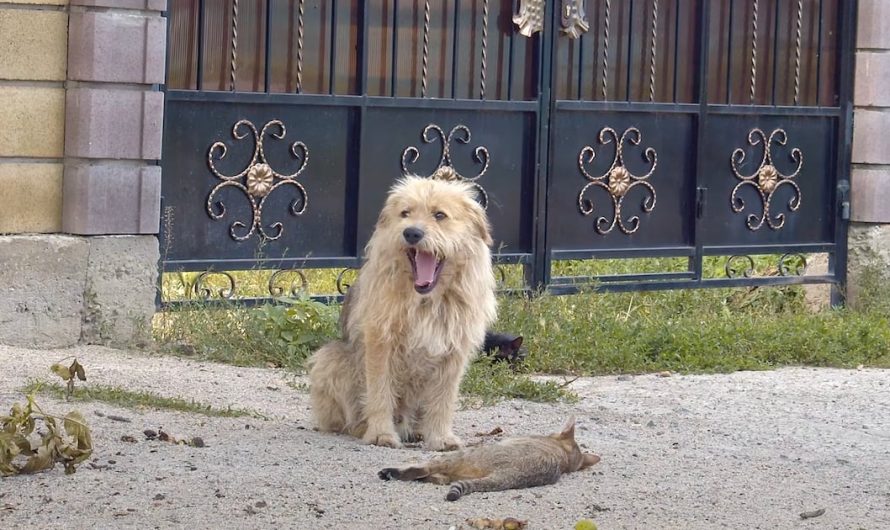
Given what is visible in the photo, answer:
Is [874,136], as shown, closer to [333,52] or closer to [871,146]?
[871,146]

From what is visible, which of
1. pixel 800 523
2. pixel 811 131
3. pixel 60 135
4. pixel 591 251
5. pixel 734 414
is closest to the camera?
pixel 800 523

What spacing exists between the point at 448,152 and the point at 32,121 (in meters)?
2.88

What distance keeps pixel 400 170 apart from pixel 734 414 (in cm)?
302

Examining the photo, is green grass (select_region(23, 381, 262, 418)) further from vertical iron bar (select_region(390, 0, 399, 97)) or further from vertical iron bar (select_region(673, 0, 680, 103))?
vertical iron bar (select_region(673, 0, 680, 103))

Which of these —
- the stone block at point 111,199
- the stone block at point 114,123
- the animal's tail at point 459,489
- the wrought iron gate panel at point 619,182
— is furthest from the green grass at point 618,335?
the animal's tail at point 459,489

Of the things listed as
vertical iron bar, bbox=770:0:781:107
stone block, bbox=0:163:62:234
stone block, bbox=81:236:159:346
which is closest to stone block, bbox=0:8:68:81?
stone block, bbox=0:163:62:234

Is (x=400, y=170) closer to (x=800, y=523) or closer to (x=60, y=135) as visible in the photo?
(x=60, y=135)

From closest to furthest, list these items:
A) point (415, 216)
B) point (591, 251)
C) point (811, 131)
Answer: point (415, 216)
point (591, 251)
point (811, 131)

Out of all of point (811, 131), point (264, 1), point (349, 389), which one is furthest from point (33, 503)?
point (811, 131)

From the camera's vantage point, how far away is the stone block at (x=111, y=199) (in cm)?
845

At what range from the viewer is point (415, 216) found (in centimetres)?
649

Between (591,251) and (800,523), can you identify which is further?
(591,251)

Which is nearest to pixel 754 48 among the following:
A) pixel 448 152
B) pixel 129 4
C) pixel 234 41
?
pixel 448 152

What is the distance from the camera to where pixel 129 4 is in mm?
8453
